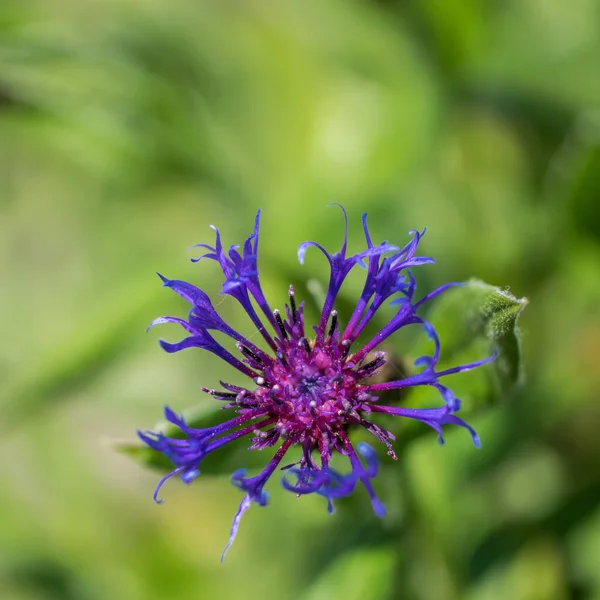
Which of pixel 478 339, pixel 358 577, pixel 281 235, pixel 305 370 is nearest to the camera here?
pixel 305 370

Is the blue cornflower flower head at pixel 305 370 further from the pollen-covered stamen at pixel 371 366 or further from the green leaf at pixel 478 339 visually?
the green leaf at pixel 478 339

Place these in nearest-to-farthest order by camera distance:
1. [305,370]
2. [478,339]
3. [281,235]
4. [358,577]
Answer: [305,370], [478,339], [358,577], [281,235]

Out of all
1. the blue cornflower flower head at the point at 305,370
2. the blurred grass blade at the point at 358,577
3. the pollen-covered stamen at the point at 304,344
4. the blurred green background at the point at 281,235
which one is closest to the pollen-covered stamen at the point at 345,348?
the blue cornflower flower head at the point at 305,370

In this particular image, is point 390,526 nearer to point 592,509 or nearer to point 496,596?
point 496,596

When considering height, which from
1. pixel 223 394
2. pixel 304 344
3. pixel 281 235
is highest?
pixel 281 235

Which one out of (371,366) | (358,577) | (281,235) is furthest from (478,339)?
(281,235)

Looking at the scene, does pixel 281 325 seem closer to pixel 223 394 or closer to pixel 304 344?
pixel 304 344

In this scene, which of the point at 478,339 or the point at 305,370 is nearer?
the point at 305,370

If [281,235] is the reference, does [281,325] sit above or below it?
below
